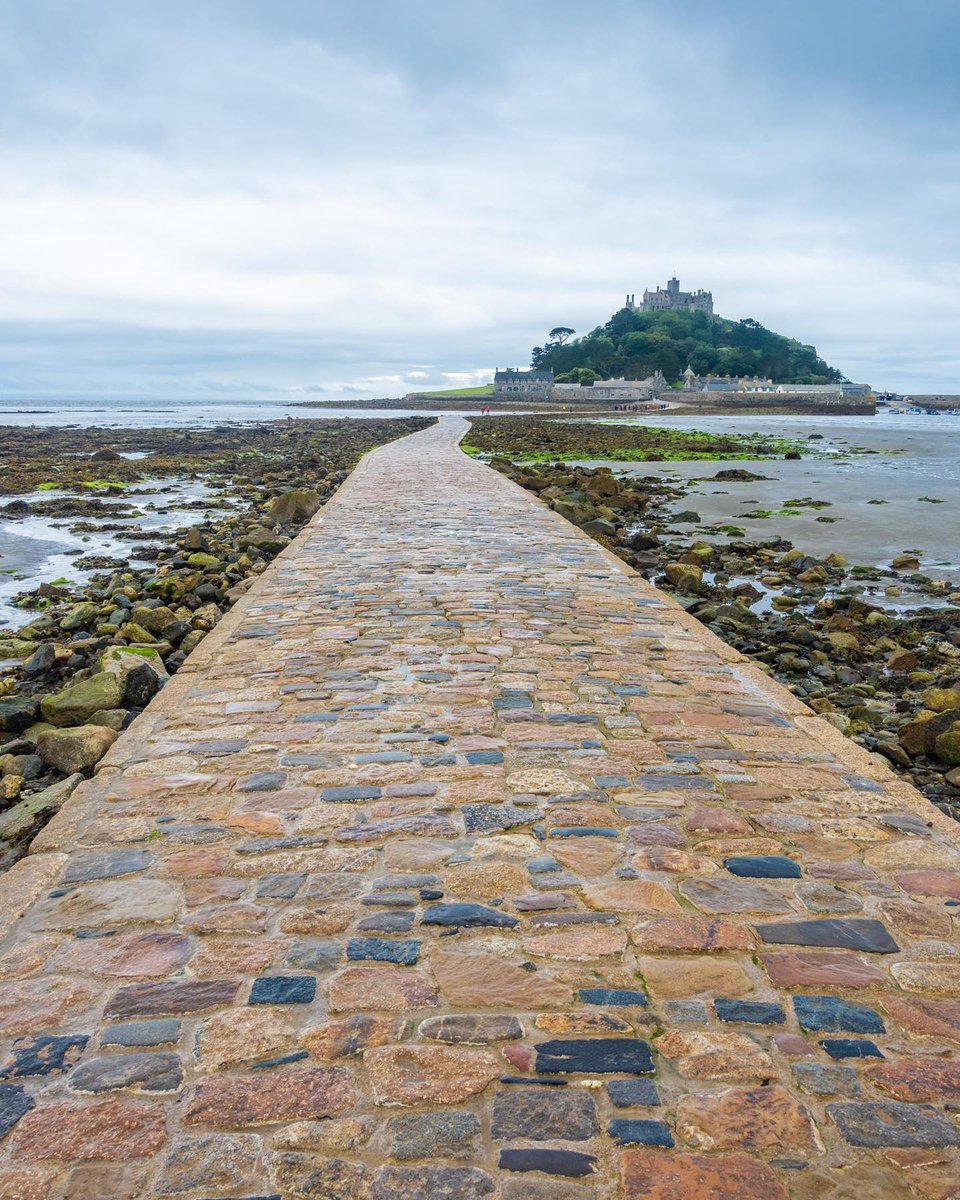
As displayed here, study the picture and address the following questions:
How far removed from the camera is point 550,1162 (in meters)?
1.90

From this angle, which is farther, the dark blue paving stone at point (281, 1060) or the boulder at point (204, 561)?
the boulder at point (204, 561)

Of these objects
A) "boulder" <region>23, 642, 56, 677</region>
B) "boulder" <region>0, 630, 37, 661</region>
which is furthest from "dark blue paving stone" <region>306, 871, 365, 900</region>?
"boulder" <region>0, 630, 37, 661</region>

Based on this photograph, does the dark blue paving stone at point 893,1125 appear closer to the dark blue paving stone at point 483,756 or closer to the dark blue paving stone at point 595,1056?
the dark blue paving stone at point 595,1056

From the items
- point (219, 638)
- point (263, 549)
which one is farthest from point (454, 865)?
point (263, 549)

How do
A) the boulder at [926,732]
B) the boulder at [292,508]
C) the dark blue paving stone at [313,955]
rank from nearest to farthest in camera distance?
the dark blue paving stone at [313,955], the boulder at [926,732], the boulder at [292,508]

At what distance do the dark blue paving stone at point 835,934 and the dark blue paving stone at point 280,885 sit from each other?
1576mm

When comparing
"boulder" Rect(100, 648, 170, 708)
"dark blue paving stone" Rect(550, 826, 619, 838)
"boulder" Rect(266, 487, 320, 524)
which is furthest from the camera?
"boulder" Rect(266, 487, 320, 524)

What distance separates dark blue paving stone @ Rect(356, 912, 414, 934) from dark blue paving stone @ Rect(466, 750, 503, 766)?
1.26m

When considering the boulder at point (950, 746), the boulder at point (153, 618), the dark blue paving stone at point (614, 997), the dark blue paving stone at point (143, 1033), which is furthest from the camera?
the boulder at point (153, 618)

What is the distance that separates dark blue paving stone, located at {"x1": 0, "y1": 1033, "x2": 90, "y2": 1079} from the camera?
2154mm

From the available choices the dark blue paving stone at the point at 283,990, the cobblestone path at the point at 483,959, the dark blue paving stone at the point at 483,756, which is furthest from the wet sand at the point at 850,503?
the dark blue paving stone at the point at 283,990

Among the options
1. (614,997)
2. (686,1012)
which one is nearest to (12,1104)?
(614,997)

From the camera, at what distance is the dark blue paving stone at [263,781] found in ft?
12.4

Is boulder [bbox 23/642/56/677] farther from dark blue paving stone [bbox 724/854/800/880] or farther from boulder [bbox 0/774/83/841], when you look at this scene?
dark blue paving stone [bbox 724/854/800/880]
